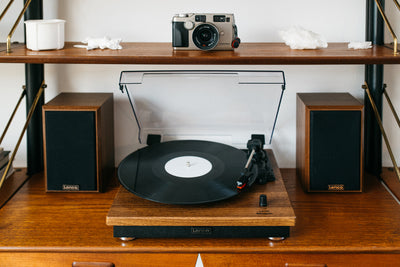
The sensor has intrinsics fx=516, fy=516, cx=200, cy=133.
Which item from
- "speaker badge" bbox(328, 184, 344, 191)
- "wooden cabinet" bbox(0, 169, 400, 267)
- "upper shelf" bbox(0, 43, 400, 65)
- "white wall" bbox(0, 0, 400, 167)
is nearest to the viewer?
"wooden cabinet" bbox(0, 169, 400, 267)

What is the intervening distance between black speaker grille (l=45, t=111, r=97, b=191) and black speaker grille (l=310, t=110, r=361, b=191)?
74cm

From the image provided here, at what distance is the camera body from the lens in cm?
158

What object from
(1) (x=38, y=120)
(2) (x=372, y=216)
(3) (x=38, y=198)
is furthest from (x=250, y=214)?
(1) (x=38, y=120)

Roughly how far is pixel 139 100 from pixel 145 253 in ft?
1.96

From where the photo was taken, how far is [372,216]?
160 centimetres

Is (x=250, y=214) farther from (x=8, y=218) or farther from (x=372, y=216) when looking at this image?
(x=8, y=218)

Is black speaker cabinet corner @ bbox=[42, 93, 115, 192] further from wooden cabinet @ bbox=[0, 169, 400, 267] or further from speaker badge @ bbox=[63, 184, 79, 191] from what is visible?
wooden cabinet @ bbox=[0, 169, 400, 267]

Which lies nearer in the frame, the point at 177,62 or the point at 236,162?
the point at 177,62

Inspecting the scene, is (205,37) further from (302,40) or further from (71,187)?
(71,187)

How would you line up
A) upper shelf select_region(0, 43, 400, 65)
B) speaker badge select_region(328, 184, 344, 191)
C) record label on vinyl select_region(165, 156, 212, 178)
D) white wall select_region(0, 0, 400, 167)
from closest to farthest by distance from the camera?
upper shelf select_region(0, 43, 400, 65), record label on vinyl select_region(165, 156, 212, 178), speaker badge select_region(328, 184, 344, 191), white wall select_region(0, 0, 400, 167)

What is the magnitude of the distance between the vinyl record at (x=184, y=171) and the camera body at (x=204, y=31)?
1.23 feet

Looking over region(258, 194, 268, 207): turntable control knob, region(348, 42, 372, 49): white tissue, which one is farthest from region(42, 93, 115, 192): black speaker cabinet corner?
region(348, 42, 372, 49): white tissue

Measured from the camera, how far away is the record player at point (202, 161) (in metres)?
1.46

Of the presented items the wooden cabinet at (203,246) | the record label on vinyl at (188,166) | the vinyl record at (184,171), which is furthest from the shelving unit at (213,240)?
the record label on vinyl at (188,166)
